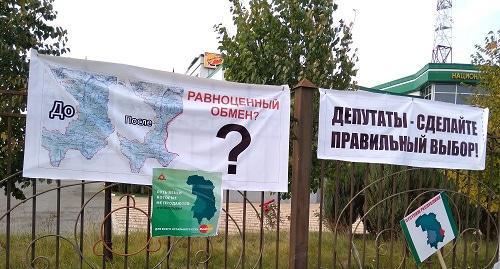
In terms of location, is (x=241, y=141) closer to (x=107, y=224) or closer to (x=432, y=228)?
(x=107, y=224)

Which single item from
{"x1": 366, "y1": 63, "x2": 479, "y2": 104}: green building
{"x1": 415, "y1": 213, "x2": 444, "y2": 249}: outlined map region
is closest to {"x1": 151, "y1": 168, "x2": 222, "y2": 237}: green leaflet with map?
{"x1": 415, "y1": 213, "x2": 444, "y2": 249}: outlined map region

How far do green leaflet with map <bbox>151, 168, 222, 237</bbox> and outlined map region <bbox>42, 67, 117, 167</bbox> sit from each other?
1.51 ft

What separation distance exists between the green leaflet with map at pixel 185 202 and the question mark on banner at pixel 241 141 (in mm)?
115

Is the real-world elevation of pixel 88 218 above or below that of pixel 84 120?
below

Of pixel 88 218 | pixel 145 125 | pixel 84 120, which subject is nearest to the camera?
pixel 84 120

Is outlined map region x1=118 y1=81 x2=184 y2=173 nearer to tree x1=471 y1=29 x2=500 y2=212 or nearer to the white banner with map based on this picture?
the white banner with map

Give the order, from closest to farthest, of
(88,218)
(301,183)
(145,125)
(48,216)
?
(145,125) → (301,183) → (88,218) → (48,216)

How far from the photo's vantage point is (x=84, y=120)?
323 cm

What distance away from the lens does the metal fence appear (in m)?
3.70

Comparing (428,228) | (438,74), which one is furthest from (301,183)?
(438,74)

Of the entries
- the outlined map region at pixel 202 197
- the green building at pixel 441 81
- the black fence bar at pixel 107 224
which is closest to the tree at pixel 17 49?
the black fence bar at pixel 107 224

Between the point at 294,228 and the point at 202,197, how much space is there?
0.81m

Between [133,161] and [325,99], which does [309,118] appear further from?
[133,161]

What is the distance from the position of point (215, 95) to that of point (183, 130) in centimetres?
36
